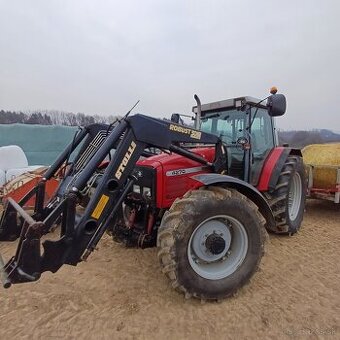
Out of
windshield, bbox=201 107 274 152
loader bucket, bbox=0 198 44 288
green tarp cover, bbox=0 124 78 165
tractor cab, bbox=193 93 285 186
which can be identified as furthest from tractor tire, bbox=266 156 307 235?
green tarp cover, bbox=0 124 78 165

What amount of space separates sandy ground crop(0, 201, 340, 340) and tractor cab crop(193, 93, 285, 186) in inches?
51.0

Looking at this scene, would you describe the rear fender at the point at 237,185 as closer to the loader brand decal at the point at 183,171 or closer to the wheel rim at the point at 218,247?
the loader brand decal at the point at 183,171

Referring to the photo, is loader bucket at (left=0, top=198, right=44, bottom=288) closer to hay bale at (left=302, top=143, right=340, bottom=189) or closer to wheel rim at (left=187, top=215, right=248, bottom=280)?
wheel rim at (left=187, top=215, right=248, bottom=280)

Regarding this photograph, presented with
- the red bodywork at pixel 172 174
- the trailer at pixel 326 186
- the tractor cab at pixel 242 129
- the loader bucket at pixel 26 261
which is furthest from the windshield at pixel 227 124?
the loader bucket at pixel 26 261

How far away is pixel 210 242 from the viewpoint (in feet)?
11.5

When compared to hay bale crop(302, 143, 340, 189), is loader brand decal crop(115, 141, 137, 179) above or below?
above

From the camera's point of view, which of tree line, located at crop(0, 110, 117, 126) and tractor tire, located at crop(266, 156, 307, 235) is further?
tree line, located at crop(0, 110, 117, 126)

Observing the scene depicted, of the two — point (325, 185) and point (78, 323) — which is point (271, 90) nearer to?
point (325, 185)

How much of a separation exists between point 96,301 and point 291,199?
12.5 ft

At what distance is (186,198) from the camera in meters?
3.36

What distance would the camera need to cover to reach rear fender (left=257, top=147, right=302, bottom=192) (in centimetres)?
495

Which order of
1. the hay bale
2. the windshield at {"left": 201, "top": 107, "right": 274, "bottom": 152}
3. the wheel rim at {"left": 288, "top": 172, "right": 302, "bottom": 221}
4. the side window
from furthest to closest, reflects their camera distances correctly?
the hay bale, the wheel rim at {"left": 288, "top": 172, "right": 302, "bottom": 221}, the side window, the windshield at {"left": 201, "top": 107, "right": 274, "bottom": 152}

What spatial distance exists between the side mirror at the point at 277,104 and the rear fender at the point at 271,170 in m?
1.05

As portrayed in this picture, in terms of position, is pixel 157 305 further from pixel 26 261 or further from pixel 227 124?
pixel 227 124
